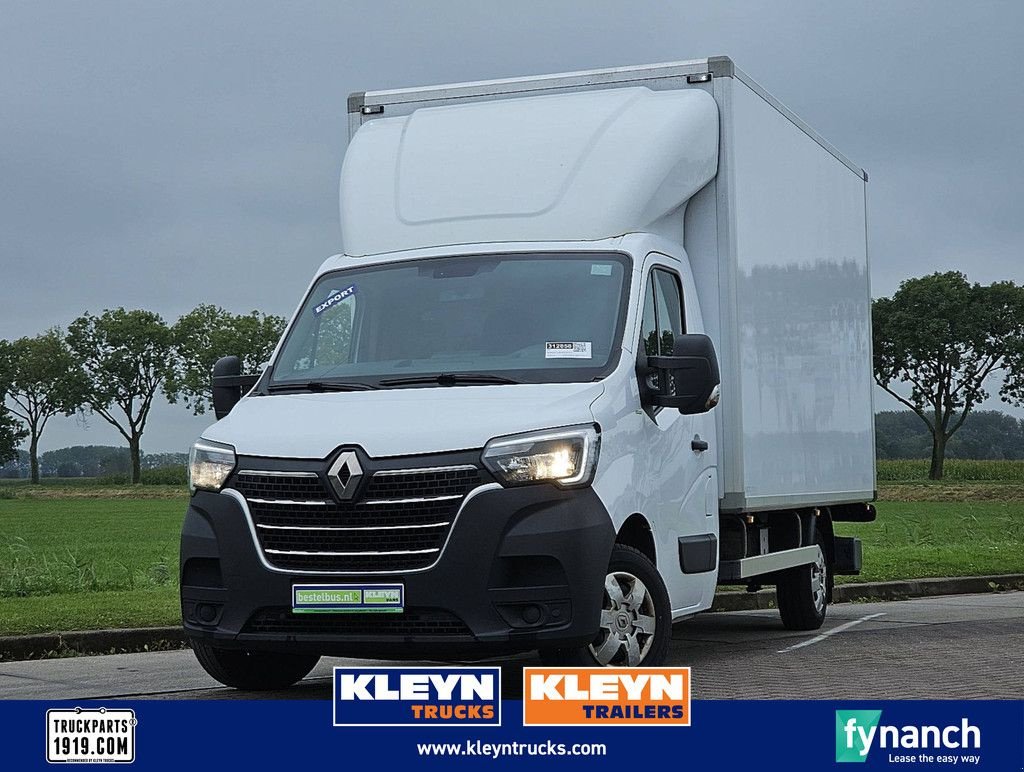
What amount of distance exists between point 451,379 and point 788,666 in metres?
3.55

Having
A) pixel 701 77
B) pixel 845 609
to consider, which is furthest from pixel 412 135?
pixel 845 609

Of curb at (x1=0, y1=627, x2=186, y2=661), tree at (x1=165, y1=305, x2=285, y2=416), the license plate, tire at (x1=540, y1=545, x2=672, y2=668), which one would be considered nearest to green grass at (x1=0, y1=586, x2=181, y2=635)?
curb at (x1=0, y1=627, x2=186, y2=661)

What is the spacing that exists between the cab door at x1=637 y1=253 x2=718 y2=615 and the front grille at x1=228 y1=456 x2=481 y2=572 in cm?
135

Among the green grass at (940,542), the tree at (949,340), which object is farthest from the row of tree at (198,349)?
the green grass at (940,542)

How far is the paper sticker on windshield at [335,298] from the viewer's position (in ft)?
32.0

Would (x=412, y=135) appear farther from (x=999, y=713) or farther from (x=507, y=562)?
(x=999, y=713)

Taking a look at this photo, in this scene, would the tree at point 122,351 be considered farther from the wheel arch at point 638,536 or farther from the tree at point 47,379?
the wheel arch at point 638,536

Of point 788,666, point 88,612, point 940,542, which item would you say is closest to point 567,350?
point 788,666

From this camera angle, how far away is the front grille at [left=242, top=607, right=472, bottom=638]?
7.92 m

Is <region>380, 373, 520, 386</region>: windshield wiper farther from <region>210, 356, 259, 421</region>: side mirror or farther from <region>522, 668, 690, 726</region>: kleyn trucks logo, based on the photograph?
<region>522, 668, 690, 726</region>: kleyn trucks logo

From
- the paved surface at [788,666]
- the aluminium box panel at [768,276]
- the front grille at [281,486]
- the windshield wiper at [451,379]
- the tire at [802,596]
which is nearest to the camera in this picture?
the front grille at [281,486]

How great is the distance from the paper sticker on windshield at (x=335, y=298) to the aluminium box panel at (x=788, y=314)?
95.9 inches

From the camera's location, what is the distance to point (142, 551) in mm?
27953

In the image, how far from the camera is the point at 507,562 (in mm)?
7848
